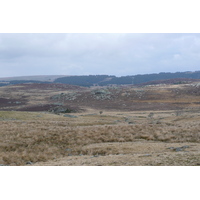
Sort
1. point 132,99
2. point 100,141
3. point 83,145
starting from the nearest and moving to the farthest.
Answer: point 83,145
point 100,141
point 132,99

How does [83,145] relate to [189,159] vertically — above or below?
below

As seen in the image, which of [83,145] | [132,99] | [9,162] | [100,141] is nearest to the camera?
[9,162]

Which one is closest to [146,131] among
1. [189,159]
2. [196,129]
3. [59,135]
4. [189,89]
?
[196,129]

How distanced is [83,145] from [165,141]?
8.77 meters

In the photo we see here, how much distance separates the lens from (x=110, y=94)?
10656 cm

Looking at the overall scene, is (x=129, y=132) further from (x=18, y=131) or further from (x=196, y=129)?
(x=18, y=131)

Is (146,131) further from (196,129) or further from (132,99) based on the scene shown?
(132,99)

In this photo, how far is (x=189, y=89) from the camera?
341 ft

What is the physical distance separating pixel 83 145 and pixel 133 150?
5.60 metres

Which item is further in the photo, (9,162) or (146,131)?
(146,131)

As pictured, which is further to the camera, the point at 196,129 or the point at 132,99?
the point at 132,99

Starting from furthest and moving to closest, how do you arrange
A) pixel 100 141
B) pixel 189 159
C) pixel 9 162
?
pixel 100 141 → pixel 9 162 → pixel 189 159

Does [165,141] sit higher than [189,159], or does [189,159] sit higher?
[189,159]

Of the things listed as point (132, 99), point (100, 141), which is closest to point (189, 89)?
point (132, 99)
